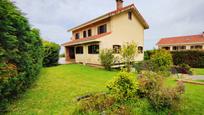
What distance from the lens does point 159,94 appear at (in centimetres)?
509

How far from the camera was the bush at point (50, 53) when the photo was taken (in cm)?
2083

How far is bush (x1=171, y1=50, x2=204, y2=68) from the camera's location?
770 inches

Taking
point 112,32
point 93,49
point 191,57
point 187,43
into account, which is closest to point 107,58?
point 93,49

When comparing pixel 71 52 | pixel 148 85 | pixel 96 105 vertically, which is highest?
pixel 71 52

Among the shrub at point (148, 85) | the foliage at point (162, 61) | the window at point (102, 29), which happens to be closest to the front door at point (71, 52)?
the window at point (102, 29)

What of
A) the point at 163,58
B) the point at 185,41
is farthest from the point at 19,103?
the point at 185,41

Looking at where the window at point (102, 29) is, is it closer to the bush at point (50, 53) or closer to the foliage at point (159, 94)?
the bush at point (50, 53)

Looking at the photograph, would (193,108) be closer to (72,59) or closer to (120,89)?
(120,89)

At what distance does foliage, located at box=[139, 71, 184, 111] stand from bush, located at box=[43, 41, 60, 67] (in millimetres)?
17820

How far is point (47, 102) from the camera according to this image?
224 inches

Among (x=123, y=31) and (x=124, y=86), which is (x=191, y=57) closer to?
(x=123, y=31)

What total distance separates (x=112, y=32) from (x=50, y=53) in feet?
33.5

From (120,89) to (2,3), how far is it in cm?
490

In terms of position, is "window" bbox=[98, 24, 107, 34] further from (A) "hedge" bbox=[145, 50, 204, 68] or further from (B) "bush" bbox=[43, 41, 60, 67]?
(B) "bush" bbox=[43, 41, 60, 67]
